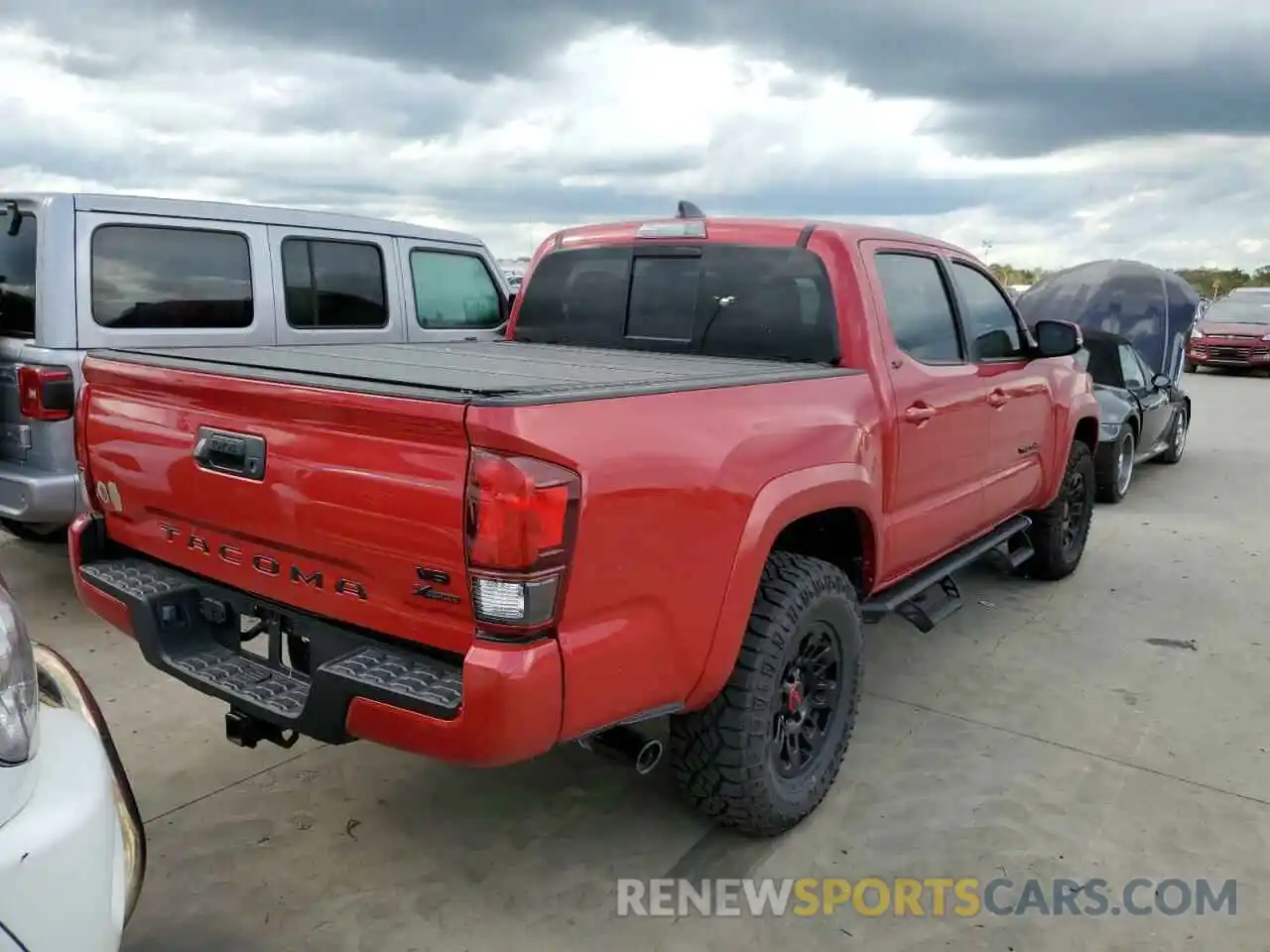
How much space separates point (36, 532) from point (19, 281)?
155cm

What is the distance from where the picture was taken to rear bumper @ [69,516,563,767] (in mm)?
2211

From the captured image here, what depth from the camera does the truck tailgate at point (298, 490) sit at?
2.27m

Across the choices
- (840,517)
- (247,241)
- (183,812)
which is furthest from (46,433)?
(840,517)

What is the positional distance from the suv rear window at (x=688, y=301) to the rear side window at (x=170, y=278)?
1982 mm

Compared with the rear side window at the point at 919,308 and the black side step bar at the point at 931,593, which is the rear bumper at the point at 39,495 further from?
the rear side window at the point at 919,308

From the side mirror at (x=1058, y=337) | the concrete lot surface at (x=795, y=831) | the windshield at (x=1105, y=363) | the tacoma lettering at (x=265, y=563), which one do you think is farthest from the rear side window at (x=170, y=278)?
the windshield at (x=1105, y=363)

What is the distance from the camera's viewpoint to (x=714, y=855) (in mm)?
3092

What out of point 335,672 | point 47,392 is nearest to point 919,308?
point 335,672

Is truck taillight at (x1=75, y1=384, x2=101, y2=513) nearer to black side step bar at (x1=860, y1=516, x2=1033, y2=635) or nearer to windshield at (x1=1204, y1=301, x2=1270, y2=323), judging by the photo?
black side step bar at (x1=860, y1=516, x2=1033, y2=635)

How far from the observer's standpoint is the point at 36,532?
5.74m

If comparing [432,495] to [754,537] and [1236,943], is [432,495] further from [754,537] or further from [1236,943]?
[1236,943]

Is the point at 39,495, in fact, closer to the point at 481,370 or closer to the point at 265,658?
the point at 265,658

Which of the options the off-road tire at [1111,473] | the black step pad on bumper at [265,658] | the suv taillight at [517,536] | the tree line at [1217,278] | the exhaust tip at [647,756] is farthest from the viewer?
the tree line at [1217,278]

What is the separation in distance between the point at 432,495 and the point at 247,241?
13.5ft
